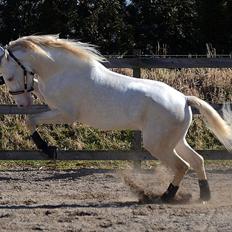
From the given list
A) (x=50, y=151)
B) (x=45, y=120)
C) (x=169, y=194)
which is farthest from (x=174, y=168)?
(x=45, y=120)

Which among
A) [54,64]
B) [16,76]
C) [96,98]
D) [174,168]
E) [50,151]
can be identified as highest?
[54,64]

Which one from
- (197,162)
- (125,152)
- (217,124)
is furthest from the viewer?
(125,152)

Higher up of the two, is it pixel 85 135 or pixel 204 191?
pixel 204 191

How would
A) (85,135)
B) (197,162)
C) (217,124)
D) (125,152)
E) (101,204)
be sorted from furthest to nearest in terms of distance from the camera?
(85,135) < (125,152) < (217,124) < (197,162) < (101,204)

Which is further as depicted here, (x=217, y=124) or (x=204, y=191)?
(x=217, y=124)

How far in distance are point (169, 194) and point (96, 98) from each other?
1.36 metres

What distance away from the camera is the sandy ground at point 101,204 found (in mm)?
5941

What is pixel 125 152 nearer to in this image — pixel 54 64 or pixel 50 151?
pixel 50 151

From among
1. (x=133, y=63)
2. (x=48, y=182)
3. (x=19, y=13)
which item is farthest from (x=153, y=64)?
(x=19, y=13)

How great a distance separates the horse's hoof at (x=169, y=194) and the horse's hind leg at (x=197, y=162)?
1.02ft

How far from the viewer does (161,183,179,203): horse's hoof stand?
7.25 metres

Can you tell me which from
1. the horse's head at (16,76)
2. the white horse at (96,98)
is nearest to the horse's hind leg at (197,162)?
the white horse at (96,98)

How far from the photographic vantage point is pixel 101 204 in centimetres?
713

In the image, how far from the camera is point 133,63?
9.56 meters
